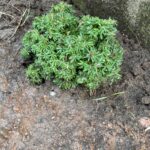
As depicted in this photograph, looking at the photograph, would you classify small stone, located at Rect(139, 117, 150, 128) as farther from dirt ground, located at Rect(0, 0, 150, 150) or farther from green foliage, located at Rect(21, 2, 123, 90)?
green foliage, located at Rect(21, 2, 123, 90)

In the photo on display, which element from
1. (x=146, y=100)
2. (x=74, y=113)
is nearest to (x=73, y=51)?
(x=74, y=113)

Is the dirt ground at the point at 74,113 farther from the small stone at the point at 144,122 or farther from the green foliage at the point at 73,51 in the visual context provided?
the green foliage at the point at 73,51

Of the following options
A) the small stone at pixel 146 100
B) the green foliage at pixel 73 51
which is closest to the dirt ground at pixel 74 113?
the small stone at pixel 146 100

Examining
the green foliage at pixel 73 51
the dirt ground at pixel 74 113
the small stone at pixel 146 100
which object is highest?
the green foliage at pixel 73 51

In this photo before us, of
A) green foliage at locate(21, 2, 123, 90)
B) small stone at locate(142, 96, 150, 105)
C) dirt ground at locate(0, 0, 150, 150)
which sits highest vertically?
green foliage at locate(21, 2, 123, 90)

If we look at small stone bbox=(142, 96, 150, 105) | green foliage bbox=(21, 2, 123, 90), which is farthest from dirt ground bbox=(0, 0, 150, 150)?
green foliage bbox=(21, 2, 123, 90)

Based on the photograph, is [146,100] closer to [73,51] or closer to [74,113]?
[74,113]

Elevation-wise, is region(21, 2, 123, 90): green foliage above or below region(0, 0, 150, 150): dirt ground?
above
